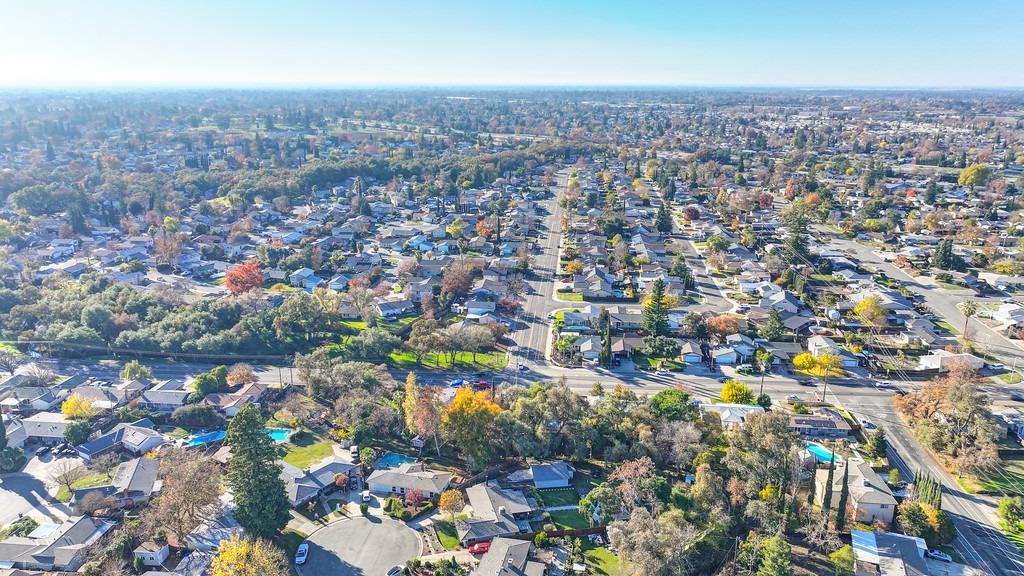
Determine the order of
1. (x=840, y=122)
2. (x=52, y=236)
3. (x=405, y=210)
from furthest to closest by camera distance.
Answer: (x=840, y=122) → (x=405, y=210) → (x=52, y=236)

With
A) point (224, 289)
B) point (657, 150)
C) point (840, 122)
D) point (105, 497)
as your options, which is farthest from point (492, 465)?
point (840, 122)

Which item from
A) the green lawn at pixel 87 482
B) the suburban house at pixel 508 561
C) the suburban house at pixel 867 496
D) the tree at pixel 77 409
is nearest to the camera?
the suburban house at pixel 508 561

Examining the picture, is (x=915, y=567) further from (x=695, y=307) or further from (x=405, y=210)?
(x=405, y=210)

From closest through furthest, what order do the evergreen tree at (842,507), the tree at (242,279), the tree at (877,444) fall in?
the evergreen tree at (842,507), the tree at (877,444), the tree at (242,279)

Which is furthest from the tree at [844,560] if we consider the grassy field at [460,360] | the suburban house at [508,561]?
the grassy field at [460,360]

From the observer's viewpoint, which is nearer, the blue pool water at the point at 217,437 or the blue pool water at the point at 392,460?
the blue pool water at the point at 392,460

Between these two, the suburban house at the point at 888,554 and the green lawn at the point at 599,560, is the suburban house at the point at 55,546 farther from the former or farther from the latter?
the suburban house at the point at 888,554

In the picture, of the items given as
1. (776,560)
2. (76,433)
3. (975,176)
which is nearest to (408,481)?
(776,560)
